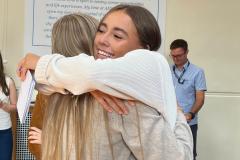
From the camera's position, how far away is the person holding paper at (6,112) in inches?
135

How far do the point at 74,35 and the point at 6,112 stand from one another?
250 centimetres

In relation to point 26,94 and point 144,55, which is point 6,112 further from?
point 144,55

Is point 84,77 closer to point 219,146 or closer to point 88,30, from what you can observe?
point 88,30

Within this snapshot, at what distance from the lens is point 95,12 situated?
405 cm

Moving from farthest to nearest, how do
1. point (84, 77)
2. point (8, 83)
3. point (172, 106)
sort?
point (8, 83) → point (172, 106) → point (84, 77)

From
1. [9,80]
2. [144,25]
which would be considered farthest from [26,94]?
[9,80]

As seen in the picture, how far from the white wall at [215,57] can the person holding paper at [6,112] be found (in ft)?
5.73

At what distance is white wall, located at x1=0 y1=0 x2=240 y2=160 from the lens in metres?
4.27

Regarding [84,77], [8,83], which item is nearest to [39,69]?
[84,77]

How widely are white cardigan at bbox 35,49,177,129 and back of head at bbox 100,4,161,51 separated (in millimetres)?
86

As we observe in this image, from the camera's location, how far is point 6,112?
11.3 ft

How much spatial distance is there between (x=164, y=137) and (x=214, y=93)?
3.61 m

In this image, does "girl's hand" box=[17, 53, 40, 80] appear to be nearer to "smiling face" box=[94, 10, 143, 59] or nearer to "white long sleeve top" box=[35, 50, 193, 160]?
"white long sleeve top" box=[35, 50, 193, 160]

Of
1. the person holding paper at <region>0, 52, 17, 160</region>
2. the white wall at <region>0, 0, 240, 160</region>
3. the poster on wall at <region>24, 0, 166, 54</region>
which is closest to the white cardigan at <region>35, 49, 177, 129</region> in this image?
the person holding paper at <region>0, 52, 17, 160</region>
